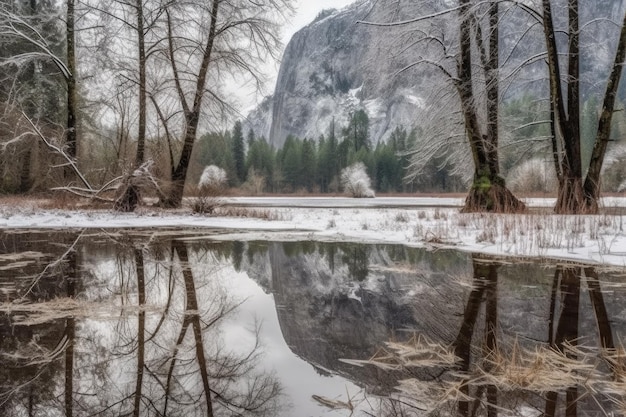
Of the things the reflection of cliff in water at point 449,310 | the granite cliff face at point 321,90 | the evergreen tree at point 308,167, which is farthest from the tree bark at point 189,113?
the granite cliff face at point 321,90

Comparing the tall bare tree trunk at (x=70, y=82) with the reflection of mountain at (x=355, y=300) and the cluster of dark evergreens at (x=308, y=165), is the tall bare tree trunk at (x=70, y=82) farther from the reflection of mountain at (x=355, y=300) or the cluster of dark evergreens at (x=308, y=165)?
the cluster of dark evergreens at (x=308, y=165)

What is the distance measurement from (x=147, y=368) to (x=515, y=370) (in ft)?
6.84

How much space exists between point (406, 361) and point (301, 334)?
87 centimetres

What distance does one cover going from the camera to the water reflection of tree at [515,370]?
2.12 meters

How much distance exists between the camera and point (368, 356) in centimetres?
285

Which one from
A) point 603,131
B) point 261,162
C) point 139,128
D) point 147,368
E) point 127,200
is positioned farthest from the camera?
point 261,162

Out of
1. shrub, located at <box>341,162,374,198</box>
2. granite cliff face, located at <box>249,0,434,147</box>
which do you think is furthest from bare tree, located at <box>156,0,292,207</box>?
granite cliff face, located at <box>249,0,434,147</box>

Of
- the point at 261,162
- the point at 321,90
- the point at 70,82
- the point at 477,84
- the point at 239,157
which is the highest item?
the point at 321,90

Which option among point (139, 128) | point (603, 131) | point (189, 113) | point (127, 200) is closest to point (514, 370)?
point (603, 131)

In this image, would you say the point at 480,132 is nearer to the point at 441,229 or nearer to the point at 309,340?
the point at 441,229

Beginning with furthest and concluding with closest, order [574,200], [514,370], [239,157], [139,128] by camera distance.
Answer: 1. [239,157]
2. [139,128]
3. [574,200]
4. [514,370]

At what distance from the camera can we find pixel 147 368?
2.59 metres

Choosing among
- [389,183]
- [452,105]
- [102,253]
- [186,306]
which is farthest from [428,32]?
[389,183]

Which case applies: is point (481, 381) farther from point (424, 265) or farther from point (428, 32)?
Result: point (428, 32)
